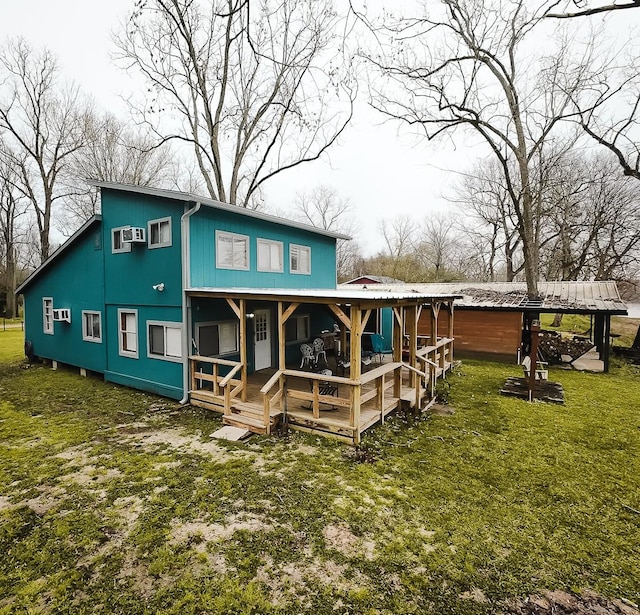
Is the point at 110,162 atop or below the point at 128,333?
atop

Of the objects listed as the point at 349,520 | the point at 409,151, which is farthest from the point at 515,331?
the point at 349,520

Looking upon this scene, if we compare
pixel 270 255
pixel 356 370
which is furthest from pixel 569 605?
pixel 270 255

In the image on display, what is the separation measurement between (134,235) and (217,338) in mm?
3077

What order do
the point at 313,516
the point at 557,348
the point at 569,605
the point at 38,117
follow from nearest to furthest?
1. the point at 569,605
2. the point at 313,516
3. the point at 557,348
4. the point at 38,117

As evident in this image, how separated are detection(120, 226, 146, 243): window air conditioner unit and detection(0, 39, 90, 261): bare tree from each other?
16.4 m

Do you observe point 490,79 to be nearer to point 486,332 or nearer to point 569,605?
point 486,332

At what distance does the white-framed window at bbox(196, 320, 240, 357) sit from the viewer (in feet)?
27.7

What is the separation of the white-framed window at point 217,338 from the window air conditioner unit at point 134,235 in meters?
2.48

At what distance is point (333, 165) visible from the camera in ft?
52.2

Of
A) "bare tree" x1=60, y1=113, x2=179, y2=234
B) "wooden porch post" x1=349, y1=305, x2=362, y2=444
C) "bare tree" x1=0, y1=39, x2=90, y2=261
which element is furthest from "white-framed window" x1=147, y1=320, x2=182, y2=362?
"bare tree" x1=0, y1=39, x2=90, y2=261

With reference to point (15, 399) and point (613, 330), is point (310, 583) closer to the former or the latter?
point (15, 399)

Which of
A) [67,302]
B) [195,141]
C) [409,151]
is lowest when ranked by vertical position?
[67,302]

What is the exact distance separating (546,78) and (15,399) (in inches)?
759

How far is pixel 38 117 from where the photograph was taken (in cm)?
1978
